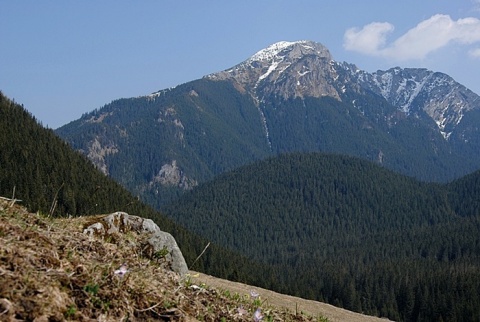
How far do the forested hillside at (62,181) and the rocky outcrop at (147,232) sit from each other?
100 meters

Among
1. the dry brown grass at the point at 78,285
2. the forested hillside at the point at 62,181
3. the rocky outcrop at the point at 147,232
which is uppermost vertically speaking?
the forested hillside at the point at 62,181

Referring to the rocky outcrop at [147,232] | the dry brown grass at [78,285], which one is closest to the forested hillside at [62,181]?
the rocky outcrop at [147,232]

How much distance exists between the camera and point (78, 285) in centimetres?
795

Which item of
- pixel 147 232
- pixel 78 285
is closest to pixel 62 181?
pixel 147 232

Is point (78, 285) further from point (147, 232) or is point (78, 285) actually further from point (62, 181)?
point (62, 181)

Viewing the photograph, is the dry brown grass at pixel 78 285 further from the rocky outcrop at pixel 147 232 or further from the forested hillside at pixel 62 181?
the forested hillside at pixel 62 181

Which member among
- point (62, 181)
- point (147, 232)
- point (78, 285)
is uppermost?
point (62, 181)

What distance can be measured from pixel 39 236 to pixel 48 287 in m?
2.11

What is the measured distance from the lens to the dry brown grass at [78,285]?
7.08m

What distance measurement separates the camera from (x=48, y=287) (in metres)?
7.37

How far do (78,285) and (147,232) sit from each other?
11.9m

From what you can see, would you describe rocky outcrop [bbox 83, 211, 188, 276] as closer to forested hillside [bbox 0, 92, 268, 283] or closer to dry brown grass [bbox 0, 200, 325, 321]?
dry brown grass [bbox 0, 200, 325, 321]

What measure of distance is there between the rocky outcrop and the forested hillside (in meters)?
100

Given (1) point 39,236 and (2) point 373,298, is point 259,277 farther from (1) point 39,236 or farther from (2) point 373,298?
(1) point 39,236
